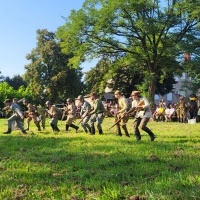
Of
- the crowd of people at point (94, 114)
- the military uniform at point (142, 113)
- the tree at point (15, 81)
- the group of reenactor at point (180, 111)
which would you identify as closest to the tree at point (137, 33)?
the group of reenactor at point (180, 111)

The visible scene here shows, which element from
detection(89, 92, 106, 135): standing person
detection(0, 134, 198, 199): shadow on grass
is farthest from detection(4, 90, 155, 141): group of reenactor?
detection(0, 134, 198, 199): shadow on grass

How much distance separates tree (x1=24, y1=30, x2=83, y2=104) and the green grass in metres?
54.4

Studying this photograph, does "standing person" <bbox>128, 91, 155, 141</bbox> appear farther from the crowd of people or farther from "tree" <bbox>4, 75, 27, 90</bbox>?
"tree" <bbox>4, 75, 27, 90</bbox>

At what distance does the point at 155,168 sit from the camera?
8242 mm

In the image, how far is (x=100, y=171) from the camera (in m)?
8.15

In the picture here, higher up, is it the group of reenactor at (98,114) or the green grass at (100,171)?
the group of reenactor at (98,114)

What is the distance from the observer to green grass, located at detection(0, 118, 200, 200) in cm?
606

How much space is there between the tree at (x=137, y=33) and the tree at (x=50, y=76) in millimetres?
22726

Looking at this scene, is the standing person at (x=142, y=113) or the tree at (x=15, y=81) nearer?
the standing person at (x=142, y=113)

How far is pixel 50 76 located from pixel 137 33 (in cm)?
2825

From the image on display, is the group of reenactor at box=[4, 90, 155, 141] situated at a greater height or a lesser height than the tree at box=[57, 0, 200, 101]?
lesser

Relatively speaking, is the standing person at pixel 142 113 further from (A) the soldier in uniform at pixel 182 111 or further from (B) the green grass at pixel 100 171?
(A) the soldier in uniform at pixel 182 111

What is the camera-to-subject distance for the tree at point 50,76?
220 feet

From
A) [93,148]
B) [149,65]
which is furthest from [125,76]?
[93,148]
